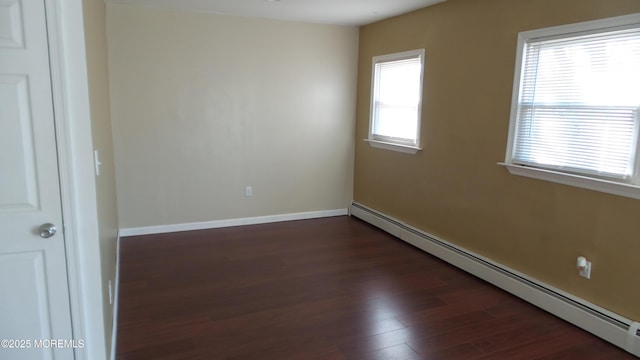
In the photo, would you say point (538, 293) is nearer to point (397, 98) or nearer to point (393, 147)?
point (393, 147)

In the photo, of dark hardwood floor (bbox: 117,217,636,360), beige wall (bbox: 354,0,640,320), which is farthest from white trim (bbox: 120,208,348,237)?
beige wall (bbox: 354,0,640,320)

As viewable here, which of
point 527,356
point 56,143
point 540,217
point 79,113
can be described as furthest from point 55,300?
point 540,217

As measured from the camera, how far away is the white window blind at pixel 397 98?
4.47 m

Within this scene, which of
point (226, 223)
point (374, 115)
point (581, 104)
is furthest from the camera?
point (374, 115)

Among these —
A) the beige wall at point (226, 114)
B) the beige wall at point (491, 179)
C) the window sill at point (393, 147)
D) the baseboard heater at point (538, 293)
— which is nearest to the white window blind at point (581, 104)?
the beige wall at point (491, 179)

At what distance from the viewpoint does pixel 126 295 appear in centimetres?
322

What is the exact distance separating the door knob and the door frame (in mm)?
44

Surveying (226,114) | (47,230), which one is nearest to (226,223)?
(226,114)

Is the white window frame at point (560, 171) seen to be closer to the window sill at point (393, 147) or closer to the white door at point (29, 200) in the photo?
the window sill at point (393, 147)

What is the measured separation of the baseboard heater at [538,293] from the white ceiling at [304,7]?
2.30 m

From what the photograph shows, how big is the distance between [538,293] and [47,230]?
3201mm

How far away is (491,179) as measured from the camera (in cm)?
357

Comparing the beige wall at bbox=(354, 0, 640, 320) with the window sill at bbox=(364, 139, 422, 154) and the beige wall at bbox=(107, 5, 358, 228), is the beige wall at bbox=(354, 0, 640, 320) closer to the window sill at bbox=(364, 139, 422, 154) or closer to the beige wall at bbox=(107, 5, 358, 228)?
the window sill at bbox=(364, 139, 422, 154)

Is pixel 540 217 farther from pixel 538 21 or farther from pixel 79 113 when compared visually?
pixel 79 113
